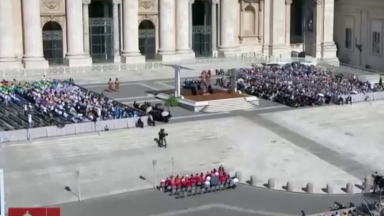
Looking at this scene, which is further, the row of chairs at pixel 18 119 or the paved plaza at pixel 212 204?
the row of chairs at pixel 18 119

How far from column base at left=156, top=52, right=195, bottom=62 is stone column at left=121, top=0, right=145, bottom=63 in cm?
239

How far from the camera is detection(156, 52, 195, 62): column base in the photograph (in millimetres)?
70562

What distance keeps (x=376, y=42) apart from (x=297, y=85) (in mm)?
21914

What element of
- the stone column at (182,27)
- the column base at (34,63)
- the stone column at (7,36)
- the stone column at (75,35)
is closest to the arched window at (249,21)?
the stone column at (182,27)

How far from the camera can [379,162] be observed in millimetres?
41625

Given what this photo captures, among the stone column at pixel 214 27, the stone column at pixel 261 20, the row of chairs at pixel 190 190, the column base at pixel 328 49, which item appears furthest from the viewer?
the column base at pixel 328 49

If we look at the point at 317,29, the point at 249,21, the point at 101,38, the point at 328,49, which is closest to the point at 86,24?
the point at 101,38

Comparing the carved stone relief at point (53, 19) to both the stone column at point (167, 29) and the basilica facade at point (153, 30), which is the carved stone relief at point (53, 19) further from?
the stone column at point (167, 29)

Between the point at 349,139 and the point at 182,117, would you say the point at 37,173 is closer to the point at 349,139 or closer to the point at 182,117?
the point at 182,117

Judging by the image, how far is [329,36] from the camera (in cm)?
7862

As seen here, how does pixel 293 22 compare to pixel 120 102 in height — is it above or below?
above

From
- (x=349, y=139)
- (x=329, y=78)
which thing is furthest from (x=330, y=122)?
(x=329, y=78)

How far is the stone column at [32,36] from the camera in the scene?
210 feet

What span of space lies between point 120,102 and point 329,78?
19748 millimetres
